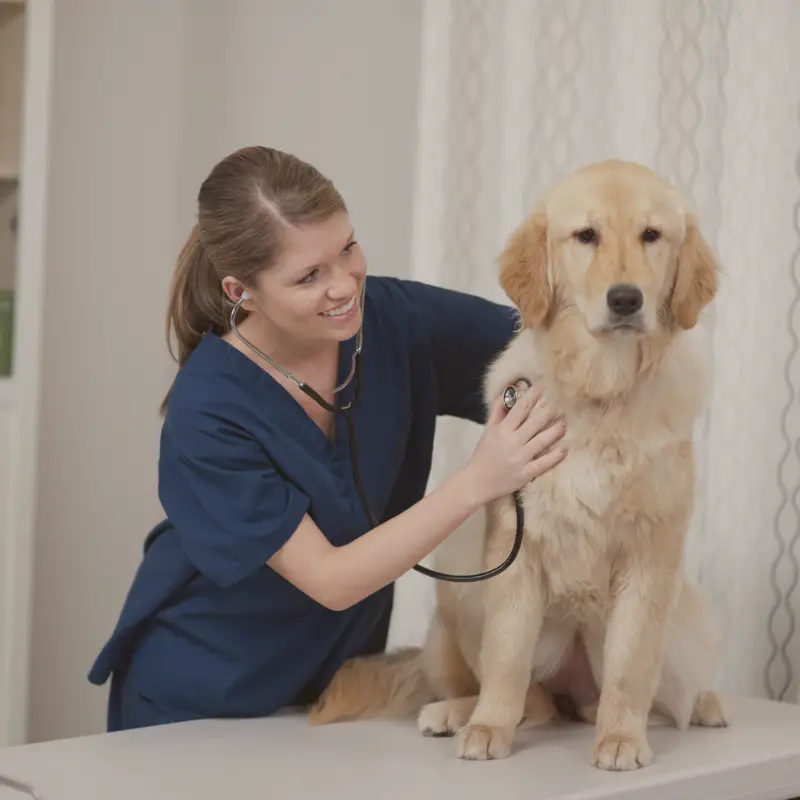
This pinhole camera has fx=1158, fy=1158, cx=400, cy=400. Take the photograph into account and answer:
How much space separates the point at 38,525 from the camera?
2707 mm

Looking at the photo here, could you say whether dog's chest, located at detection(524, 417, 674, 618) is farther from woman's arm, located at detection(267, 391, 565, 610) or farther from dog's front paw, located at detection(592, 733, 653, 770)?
dog's front paw, located at detection(592, 733, 653, 770)

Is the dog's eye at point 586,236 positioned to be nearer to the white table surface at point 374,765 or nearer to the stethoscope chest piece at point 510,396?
the stethoscope chest piece at point 510,396

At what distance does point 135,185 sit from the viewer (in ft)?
8.96

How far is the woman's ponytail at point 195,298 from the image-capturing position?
1.54 metres

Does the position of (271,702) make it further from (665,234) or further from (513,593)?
(665,234)

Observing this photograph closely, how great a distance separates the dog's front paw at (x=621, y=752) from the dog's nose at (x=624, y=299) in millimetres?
461

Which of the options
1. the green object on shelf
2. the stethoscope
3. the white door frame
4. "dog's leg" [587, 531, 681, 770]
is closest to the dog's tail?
the stethoscope

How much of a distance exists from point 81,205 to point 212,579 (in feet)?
4.94

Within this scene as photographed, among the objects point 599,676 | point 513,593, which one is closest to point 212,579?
point 513,593

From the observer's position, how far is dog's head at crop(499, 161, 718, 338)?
48.8 inches

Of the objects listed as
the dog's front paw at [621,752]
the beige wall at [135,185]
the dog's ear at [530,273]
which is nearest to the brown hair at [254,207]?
the dog's ear at [530,273]

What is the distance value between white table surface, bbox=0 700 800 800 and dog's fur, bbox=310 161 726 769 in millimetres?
52

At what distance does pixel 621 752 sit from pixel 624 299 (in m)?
0.48

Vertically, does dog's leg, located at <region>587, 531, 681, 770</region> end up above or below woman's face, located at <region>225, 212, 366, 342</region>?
below
